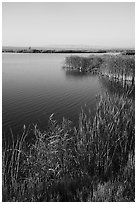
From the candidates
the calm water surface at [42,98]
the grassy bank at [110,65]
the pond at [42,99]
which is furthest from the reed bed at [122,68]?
the calm water surface at [42,98]

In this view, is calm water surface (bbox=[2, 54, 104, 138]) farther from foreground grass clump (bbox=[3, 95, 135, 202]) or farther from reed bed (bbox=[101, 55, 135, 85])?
foreground grass clump (bbox=[3, 95, 135, 202])

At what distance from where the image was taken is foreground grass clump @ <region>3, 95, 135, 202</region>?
3.80 meters

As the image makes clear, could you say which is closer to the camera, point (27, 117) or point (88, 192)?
point (88, 192)

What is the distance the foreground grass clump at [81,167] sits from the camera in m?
3.80

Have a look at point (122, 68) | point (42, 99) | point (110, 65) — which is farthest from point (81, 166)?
point (110, 65)

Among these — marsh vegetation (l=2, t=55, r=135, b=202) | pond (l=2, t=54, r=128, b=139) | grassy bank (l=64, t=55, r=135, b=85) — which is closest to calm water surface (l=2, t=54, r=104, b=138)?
pond (l=2, t=54, r=128, b=139)

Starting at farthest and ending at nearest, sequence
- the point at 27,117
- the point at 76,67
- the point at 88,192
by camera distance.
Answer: the point at 76,67, the point at 27,117, the point at 88,192

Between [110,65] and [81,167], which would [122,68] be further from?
[81,167]

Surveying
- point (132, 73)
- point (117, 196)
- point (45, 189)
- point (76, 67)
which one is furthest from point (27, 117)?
point (76, 67)

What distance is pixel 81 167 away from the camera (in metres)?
4.53

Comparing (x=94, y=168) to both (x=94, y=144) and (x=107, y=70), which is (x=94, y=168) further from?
(x=107, y=70)

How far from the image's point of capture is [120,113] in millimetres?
5195

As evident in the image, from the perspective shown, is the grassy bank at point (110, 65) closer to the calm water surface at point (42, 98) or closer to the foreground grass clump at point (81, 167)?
the calm water surface at point (42, 98)

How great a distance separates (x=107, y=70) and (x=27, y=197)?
1638 centimetres
